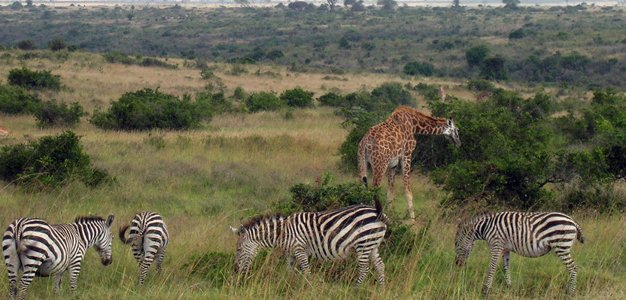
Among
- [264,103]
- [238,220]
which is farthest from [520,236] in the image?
[264,103]

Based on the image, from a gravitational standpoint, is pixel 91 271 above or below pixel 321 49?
above

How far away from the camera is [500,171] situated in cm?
1143

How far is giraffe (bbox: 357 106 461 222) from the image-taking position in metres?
12.0

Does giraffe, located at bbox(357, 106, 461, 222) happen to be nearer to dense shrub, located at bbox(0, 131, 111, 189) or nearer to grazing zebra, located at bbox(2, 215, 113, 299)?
dense shrub, located at bbox(0, 131, 111, 189)

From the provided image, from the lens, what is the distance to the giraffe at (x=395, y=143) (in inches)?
472

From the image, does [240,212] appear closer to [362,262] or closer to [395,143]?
[395,143]

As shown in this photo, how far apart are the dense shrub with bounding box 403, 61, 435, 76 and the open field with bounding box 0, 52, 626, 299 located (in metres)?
24.5

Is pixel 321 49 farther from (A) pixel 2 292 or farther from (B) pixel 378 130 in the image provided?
(A) pixel 2 292

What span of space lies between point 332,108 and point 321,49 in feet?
120

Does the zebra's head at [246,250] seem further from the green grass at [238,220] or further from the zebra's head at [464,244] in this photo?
the zebra's head at [464,244]

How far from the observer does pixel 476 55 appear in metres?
50.6

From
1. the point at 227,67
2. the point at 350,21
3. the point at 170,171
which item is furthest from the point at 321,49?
the point at 170,171

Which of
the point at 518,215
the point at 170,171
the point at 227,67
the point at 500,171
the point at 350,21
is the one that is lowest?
the point at 350,21

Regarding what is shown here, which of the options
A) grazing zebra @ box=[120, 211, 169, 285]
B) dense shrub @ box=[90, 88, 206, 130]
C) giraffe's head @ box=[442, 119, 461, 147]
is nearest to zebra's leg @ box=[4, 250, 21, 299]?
grazing zebra @ box=[120, 211, 169, 285]
